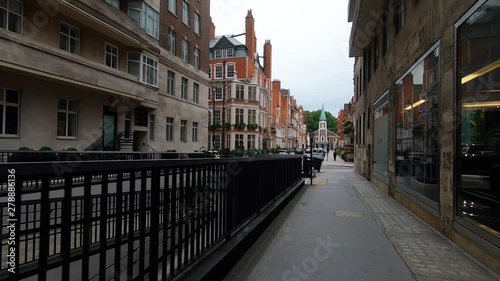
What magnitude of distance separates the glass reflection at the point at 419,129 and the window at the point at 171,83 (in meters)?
21.6

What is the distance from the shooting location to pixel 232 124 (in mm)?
55844

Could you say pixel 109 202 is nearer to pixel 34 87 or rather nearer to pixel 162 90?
pixel 34 87

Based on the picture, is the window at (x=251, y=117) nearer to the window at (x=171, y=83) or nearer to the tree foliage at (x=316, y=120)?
the window at (x=171, y=83)

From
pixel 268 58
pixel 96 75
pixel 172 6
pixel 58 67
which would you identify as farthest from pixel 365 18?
pixel 268 58

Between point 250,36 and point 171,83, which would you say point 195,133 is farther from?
point 250,36

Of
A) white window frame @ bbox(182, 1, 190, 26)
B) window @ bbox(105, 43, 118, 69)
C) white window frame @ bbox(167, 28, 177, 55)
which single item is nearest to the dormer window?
white window frame @ bbox(182, 1, 190, 26)

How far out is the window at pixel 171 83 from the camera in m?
28.0

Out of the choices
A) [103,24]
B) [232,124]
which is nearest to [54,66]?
[103,24]

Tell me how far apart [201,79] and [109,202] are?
108ft

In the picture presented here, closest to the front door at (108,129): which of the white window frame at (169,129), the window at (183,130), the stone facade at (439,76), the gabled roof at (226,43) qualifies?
the white window frame at (169,129)

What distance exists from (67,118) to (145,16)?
10.3m

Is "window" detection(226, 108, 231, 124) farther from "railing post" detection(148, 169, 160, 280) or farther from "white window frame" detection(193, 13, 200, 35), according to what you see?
"railing post" detection(148, 169, 160, 280)

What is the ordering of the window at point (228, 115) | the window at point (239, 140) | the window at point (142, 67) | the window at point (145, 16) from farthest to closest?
1. the window at point (228, 115)
2. the window at point (239, 140)
3. the window at point (145, 16)
4. the window at point (142, 67)

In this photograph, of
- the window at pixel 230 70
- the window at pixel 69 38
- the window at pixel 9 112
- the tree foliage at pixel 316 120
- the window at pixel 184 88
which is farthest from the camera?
the tree foliage at pixel 316 120
